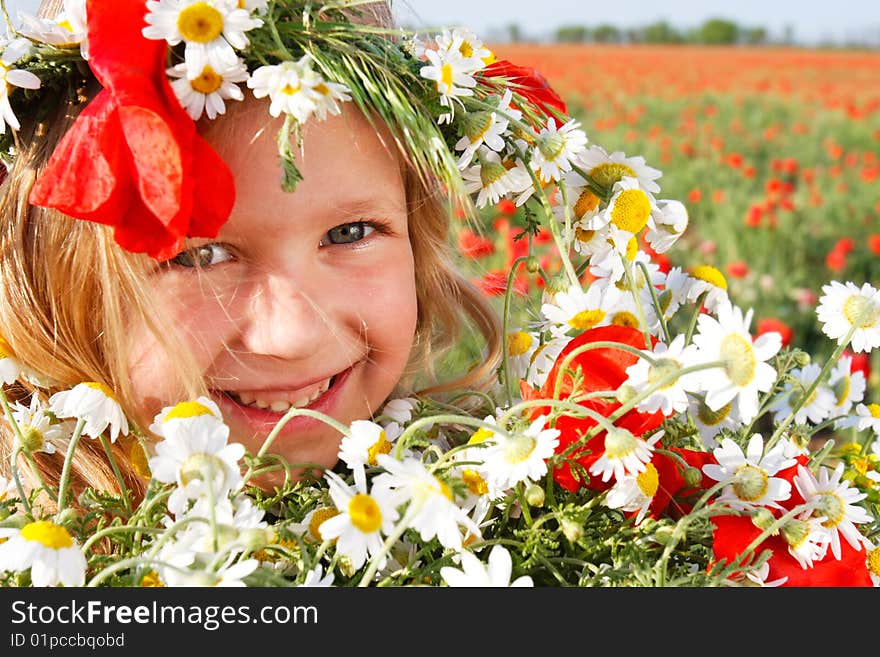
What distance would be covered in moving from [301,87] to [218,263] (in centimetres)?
25

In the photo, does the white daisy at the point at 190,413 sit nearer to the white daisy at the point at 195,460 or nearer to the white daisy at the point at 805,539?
the white daisy at the point at 195,460

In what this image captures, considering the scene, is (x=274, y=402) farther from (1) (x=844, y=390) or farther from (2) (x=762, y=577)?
(1) (x=844, y=390)

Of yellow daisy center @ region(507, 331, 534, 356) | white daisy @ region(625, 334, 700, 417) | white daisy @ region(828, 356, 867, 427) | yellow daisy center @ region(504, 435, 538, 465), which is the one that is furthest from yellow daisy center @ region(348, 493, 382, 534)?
white daisy @ region(828, 356, 867, 427)

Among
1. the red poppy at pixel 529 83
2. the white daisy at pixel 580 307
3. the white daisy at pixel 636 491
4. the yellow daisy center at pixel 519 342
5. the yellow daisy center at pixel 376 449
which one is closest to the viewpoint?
the white daisy at pixel 636 491

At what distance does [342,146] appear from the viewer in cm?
103

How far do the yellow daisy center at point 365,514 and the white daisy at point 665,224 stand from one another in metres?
0.47

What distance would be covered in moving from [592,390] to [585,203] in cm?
24

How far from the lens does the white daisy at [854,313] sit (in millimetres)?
968

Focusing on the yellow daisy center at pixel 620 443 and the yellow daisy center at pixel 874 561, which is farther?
the yellow daisy center at pixel 874 561

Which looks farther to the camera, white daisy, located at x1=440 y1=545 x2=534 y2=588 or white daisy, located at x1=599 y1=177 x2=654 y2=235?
white daisy, located at x1=599 y1=177 x2=654 y2=235

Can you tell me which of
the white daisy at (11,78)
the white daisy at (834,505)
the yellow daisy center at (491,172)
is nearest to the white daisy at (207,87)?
the white daisy at (11,78)

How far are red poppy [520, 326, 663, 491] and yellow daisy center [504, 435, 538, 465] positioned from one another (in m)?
0.08

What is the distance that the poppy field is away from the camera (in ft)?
9.55

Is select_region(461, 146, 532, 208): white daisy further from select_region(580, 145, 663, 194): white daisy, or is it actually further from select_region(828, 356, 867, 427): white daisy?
select_region(828, 356, 867, 427): white daisy
